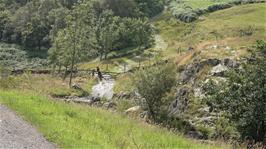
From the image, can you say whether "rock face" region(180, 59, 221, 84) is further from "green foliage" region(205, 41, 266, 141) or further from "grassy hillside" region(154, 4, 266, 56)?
"grassy hillside" region(154, 4, 266, 56)

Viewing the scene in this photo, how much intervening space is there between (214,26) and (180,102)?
342 feet

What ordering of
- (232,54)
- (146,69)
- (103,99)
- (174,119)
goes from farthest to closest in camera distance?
1. (103,99)
2. (232,54)
3. (146,69)
4. (174,119)

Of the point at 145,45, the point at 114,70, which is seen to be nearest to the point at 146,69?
the point at 114,70

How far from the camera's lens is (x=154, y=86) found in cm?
5809

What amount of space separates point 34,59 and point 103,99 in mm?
72669

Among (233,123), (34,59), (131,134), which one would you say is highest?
(131,134)

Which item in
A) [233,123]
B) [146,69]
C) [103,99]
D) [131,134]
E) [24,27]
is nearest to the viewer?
[131,134]

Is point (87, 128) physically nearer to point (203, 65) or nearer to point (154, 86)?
point (154, 86)

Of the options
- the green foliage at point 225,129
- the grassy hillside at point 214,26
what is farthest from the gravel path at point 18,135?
the grassy hillside at point 214,26

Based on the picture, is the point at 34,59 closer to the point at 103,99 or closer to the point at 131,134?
the point at 103,99

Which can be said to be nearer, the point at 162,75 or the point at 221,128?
the point at 221,128

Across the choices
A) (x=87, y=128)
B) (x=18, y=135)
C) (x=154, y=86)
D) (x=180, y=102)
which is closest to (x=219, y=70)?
(x=180, y=102)

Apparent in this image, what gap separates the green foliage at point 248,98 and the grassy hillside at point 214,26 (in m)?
86.8

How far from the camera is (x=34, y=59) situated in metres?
148
